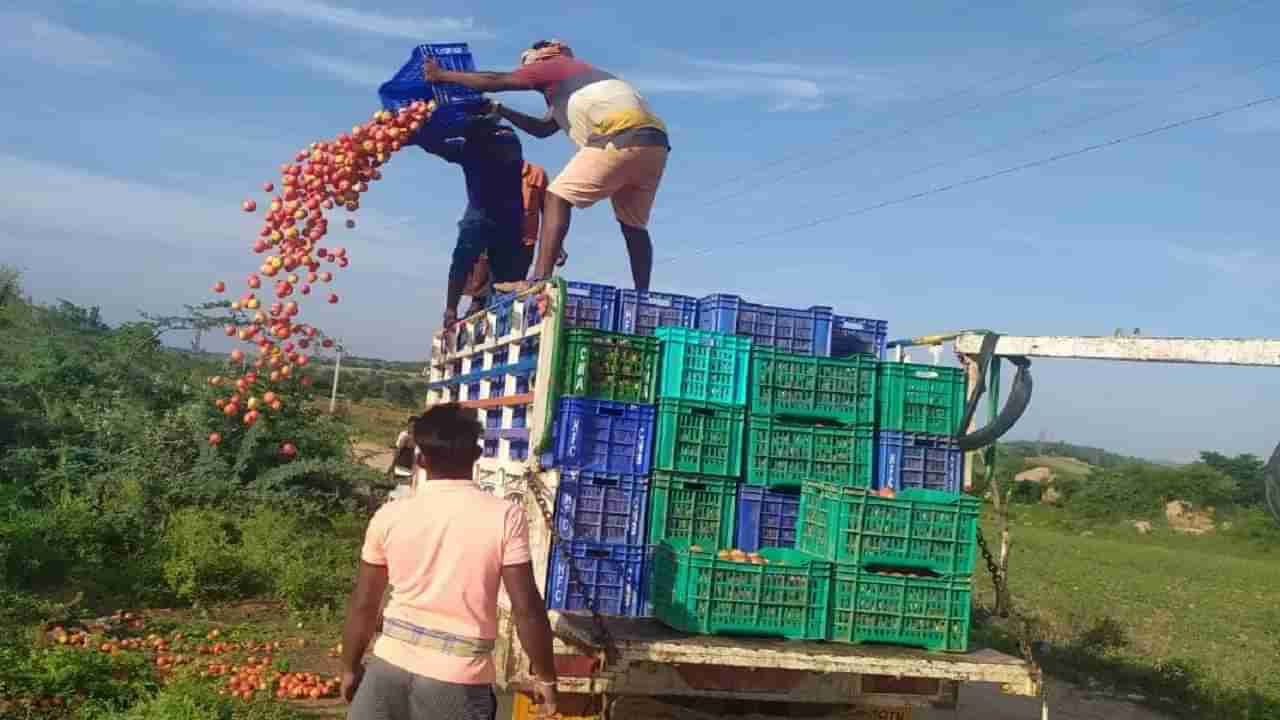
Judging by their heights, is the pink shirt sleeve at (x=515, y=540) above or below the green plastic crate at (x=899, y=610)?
above

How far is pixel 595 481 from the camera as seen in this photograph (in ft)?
17.4

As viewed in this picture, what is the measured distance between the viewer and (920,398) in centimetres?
582

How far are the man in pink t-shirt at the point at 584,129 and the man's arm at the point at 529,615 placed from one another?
134 inches

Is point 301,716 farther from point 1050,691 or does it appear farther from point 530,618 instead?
point 1050,691

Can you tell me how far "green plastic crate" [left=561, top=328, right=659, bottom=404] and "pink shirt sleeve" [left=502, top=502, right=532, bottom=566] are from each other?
191cm

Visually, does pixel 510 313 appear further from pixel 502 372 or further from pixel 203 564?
pixel 203 564

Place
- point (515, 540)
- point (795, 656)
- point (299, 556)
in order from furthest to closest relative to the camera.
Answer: point (299, 556), point (795, 656), point (515, 540)

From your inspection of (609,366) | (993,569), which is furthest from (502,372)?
(993,569)

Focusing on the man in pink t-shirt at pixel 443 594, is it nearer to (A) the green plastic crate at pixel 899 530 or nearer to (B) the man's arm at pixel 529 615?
(B) the man's arm at pixel 529 615

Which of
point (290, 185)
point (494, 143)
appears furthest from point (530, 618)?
point (494, 143)

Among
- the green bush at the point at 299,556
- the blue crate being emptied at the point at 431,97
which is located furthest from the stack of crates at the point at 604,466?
the green bush at the point at 299,556

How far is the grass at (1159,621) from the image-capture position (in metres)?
10.3

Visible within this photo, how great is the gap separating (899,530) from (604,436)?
4.68ft

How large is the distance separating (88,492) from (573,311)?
26.2 feet
